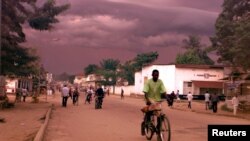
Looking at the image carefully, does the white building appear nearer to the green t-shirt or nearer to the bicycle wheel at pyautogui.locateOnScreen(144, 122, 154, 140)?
the bicycle wheel at pyautogui.locateOnScreen(144, 122, 154, 140)

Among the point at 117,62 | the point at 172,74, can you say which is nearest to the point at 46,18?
the point at 172,74

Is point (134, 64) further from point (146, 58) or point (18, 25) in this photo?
point (18, 25)

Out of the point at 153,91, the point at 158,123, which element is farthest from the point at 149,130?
the point at 153,91

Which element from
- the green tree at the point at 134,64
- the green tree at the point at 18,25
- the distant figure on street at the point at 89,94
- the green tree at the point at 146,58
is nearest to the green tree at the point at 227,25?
the distant figure on street at the point at 89,94

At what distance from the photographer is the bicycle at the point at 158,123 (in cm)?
1178

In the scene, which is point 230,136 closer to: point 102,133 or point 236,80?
point 102,133

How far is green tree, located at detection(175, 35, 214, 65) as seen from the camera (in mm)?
103125

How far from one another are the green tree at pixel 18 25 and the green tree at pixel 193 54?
6925 cm

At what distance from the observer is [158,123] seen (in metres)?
12.0

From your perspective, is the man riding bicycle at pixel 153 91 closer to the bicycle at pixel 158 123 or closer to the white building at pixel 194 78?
the bicycle at pixel 158 123

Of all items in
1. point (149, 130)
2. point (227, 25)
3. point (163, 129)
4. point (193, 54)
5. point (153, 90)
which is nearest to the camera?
point (163, 129)

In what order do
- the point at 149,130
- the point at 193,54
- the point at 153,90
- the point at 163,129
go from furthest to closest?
the point at 193,54
the point at 149,130
the point at 153,90
the point at 163,129

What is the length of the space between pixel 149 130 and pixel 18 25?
23.0 m

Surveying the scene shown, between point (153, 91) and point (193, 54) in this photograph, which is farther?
point (193, 54)
